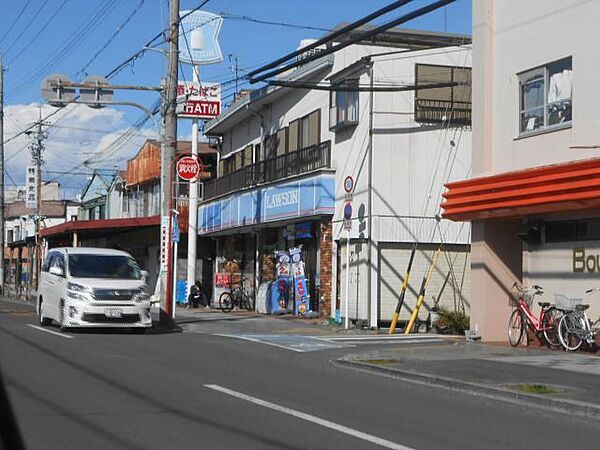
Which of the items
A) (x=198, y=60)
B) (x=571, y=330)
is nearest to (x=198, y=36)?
(x=198, y=60)

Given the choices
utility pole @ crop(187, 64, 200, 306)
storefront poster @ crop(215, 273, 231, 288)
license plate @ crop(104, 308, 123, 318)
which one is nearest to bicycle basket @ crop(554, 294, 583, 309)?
license plate @ crop(104, 308, 123, 318)

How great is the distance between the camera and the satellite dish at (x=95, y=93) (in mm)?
26203

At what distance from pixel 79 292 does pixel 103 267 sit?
4.34 ft

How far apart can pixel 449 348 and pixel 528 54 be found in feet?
20.6

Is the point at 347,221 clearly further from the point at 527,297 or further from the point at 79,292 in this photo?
the point at 79,292

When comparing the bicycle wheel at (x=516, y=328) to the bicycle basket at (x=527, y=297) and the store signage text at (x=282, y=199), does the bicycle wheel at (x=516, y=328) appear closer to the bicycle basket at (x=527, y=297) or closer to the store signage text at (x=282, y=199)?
the bicycle basket at (x=527, y=297)

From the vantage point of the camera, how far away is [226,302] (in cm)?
3309

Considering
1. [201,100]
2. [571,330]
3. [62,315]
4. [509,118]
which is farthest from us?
[201,100]

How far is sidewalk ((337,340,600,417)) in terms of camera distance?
38.0 ft

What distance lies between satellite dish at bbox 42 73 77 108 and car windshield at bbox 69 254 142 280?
657 centimetres

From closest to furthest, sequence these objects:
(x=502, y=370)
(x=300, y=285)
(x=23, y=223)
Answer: (x=502, y=370) < (x=300, y=285) < (x=23, y=223)

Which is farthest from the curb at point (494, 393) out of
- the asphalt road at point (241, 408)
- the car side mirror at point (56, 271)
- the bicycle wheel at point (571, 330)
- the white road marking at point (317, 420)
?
the car side mirror at point (56, 271)

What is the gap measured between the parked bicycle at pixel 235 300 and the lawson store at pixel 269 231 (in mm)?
403

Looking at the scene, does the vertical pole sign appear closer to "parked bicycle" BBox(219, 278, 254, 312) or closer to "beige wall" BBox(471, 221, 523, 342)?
"beige wall" BBox(471, 221, 523, 342)
